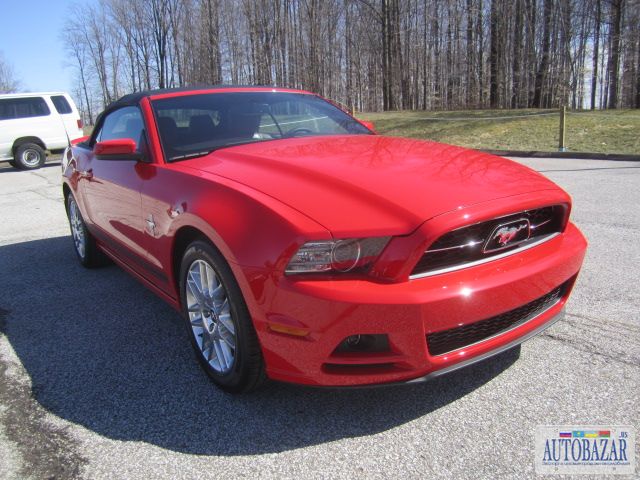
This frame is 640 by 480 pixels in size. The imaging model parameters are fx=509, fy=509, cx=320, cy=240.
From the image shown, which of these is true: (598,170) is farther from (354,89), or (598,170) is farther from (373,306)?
(354,89)

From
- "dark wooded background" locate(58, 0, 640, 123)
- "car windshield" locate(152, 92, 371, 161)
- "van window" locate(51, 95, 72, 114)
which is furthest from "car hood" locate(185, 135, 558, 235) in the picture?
"dark wooded background" locate(58, 0, 640, 123)

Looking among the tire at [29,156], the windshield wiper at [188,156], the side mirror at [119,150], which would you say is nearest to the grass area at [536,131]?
the windshield wiper at [188,156]

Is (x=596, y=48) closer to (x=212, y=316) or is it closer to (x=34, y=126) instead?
(x=34, y=126)

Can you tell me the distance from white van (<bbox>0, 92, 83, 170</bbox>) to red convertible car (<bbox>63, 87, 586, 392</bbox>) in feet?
45.0

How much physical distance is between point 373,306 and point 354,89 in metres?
53.0

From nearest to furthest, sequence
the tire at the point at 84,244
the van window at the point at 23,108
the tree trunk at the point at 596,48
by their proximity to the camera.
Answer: the tire at the point at 84,244 → the van window at the point at 23,108 → the tree trunk at the point at 596,48

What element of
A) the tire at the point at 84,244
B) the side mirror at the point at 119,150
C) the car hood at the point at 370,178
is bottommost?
the tire at the point at 84,244

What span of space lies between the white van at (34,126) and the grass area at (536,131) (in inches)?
448

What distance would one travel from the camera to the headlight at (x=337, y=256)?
199 cm

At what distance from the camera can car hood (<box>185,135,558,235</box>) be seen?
6.72 ft

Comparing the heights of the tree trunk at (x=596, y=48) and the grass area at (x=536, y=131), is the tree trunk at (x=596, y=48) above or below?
above

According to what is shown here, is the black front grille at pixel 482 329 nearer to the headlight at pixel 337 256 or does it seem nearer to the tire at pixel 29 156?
the headlight at pixel 337 256

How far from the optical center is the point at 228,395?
2.51m

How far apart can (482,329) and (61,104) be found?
15954 millimetres
